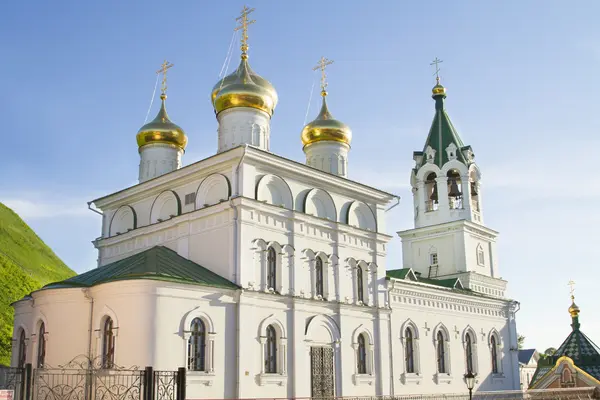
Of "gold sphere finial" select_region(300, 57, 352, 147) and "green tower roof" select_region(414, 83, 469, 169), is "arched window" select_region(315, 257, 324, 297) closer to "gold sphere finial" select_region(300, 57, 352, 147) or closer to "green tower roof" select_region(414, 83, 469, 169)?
"gold sphere finial" select_region(300, 57, 352, 147)

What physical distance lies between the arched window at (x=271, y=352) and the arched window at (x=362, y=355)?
2.85 m

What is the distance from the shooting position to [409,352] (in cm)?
1891

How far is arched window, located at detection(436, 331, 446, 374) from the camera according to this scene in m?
20.0

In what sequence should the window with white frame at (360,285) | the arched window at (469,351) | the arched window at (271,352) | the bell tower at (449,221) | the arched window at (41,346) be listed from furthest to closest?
the bell tower at (449,221)
the arched window at (469,351)
the window with white frame at (360,285)
the arched window at (271,352)
the arched window at (41,346)

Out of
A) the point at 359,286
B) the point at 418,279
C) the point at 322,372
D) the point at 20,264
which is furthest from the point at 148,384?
the point at 20,264

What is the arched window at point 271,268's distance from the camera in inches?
600

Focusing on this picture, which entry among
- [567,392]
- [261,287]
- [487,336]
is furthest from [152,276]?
[487,336]

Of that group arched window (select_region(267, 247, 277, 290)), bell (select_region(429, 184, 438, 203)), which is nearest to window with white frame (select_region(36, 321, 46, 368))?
arched window (select_region(267, 247, 277, 290))

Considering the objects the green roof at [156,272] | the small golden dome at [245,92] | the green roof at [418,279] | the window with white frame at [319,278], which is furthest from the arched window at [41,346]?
the green roof at [418,279]

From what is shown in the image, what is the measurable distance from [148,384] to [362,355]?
812cm

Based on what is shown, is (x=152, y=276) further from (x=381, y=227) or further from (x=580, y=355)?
(x=580, y=355)

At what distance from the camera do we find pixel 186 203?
16.2 metres

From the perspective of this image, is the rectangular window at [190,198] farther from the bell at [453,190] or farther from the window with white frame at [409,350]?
the bell at [453,190]

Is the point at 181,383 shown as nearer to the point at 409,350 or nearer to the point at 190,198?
the point at 190,198
